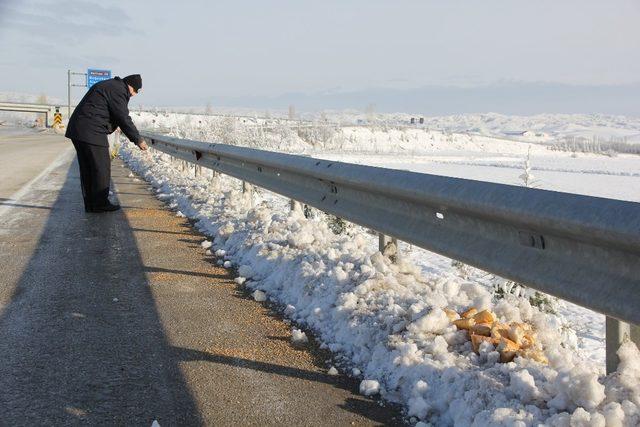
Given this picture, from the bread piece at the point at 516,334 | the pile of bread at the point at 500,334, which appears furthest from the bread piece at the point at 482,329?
the bread piece at the point at 516,334

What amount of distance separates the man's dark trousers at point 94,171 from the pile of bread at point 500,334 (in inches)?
260

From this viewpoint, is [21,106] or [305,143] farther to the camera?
[21,106]

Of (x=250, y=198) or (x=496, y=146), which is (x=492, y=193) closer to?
(x=250, y=198)

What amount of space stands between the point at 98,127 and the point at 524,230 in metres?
7.55

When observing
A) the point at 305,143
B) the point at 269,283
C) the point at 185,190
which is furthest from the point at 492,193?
the point at 305,143

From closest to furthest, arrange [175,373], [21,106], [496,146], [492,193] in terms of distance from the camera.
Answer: [492,193] → [175,373] → [496,146] → [21,106]

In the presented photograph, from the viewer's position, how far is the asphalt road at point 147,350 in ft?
9.53

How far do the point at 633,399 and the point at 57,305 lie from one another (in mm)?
3662

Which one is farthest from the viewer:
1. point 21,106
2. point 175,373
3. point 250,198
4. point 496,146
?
point 21,106

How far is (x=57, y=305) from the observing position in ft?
14.8

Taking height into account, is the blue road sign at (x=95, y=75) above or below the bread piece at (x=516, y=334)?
above

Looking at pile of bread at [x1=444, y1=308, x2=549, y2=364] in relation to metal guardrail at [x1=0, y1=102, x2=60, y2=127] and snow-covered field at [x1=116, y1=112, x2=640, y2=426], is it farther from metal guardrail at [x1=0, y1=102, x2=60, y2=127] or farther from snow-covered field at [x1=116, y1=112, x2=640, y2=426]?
metal guardrail at [x1=0, y1=102, x2=60, y2=127]

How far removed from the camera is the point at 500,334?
334 centimetres

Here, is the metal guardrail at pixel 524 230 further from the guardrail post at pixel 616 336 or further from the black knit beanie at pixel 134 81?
the black knit beanie at pixel 134 81
